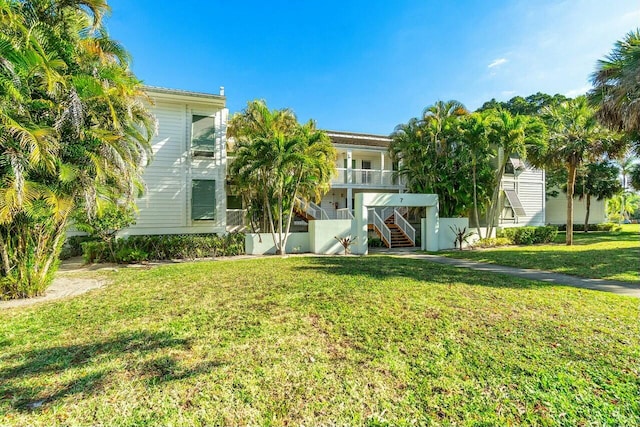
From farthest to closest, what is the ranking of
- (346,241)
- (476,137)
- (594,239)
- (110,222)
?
1. (594,239)
2. (476,137)
3. (346,241)
4. (110,222)

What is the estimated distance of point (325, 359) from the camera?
3568 mm

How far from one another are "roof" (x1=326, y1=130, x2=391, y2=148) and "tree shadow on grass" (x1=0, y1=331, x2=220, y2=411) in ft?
61.5

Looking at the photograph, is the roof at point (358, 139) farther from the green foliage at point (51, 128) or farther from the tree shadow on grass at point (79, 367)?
the tree shadow on grass at point (79, 367)

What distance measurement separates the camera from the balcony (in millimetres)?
20219

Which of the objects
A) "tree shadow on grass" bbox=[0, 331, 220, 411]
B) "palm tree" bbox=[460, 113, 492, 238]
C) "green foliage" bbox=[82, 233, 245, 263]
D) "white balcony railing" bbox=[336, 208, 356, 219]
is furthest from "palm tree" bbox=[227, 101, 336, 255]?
"tree shadow on grass" bbox=[0, 331, 220, 411]

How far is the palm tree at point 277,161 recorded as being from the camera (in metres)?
12.8

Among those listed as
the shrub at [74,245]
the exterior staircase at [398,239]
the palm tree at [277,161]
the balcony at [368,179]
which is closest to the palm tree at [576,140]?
the exterior staircase at [398,239]

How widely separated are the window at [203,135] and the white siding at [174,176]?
219 mm

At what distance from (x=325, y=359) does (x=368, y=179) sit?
61.1 feet

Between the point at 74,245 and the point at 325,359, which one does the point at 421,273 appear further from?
the point at 74,245

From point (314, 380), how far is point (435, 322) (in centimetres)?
247

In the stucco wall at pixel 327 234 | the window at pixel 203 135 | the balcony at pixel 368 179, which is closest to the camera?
the window at pixel 203 135

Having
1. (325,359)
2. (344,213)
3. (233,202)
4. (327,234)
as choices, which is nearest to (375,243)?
(344,213)

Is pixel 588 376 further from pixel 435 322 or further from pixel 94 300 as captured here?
pixel 94 300
